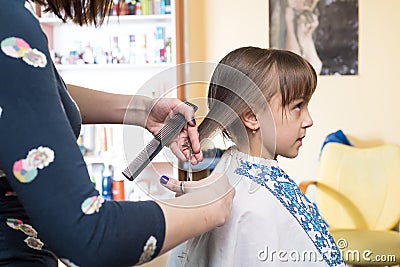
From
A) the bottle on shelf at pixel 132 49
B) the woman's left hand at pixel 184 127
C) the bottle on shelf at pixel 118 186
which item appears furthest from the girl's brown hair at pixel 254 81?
the bottle on shelf at pixel 118 186

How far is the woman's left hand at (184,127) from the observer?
1058 millimetres

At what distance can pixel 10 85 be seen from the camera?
0.62m

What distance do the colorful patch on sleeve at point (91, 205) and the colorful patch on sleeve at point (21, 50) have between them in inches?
6.1

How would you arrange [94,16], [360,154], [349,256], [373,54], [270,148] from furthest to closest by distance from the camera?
[373,54]
[360,154]
[349,256]
[270,148]
[94,16]

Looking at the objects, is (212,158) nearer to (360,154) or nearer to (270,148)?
(270,148)

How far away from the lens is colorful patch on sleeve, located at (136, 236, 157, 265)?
0.67 metres

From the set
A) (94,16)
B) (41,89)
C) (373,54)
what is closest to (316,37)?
(373,54)

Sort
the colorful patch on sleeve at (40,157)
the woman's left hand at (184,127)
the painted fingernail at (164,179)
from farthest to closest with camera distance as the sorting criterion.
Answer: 1. the woman's left hand at (184,127)
2. the painted fingernail at (164,179)
3. the colorful patch on sleeve at (40,157)

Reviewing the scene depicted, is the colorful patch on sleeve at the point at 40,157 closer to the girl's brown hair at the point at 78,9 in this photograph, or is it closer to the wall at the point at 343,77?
the girl's brown hair at the point at 78,9

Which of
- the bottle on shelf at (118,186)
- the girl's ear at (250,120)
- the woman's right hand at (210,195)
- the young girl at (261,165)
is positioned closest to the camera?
the woman's right hand at (210,195)

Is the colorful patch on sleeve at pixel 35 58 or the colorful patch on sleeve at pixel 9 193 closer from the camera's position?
the colorful patch on sleeve at pixel 35 58

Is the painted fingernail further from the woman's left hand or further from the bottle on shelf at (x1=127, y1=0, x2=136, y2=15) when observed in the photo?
the bottle on shelf at (x1=127, y1=0, x2=136, y2=15)

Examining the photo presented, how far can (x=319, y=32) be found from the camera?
3.42 m

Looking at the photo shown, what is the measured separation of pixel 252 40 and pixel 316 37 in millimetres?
370
